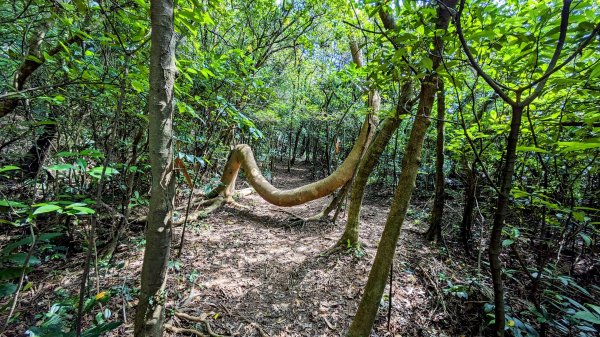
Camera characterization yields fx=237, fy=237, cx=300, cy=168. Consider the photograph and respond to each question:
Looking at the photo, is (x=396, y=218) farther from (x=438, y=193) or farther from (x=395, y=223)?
(x=438, y=193)

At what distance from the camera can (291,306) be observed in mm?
3021

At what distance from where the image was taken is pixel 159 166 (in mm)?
1658

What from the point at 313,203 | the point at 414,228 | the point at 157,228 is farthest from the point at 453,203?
the point at 157,228

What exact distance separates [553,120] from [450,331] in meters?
2.54

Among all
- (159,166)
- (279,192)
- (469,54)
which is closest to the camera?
(469,54)

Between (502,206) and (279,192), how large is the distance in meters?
4.80

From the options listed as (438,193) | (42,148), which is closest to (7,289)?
(42,148)

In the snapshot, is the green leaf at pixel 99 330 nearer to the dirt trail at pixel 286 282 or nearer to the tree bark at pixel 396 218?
the dirt trail at pixel 286 282

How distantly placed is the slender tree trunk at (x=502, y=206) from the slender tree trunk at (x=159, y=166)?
7.06ft

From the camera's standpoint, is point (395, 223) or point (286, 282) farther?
point (286, 282)

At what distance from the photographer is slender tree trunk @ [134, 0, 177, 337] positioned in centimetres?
155

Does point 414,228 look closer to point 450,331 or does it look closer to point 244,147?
point 450,331

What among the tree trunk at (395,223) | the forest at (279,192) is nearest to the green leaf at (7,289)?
the forest at (279,192)

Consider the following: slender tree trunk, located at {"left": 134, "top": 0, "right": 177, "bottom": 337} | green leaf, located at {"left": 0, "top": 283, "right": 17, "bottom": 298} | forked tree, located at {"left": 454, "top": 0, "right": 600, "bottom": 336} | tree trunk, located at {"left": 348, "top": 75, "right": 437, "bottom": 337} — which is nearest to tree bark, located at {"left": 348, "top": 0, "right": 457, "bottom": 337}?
tree trunk, located at {"left": 348, "top": 75, "right": 437, "bottom": 337}
